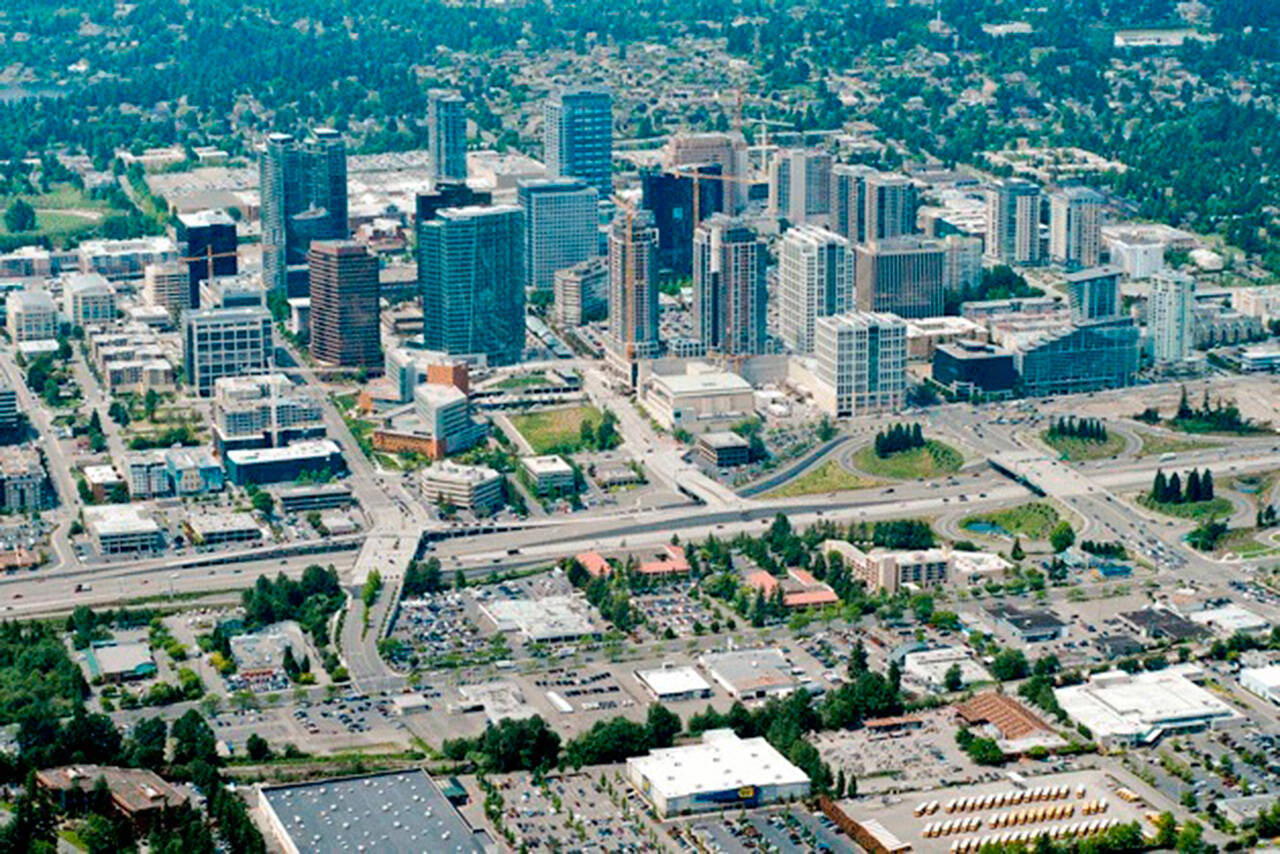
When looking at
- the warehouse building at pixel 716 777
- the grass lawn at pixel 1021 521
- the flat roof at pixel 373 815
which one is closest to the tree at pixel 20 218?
the grass lawn at pixel 1021 521

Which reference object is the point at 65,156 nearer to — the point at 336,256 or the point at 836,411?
the point at 336,256

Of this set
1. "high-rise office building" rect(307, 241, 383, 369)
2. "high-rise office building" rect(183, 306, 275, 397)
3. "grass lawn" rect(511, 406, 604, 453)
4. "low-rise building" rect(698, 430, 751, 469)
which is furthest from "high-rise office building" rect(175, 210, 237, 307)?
"low-rise building" rect(698, 430, 751, 469)

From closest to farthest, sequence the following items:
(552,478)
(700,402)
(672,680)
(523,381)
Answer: (672,680) < (552,478) < (700,402) < (523,381)

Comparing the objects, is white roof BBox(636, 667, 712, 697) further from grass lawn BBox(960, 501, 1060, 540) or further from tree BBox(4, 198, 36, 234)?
tree BBox(4, 198, 36, 234)

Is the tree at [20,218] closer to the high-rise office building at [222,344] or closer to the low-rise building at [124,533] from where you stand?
the high-rise office building at [222,344]

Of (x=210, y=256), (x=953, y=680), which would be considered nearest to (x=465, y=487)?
(x=953, y=680)

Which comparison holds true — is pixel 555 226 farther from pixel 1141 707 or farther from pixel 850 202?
pixel 1141 707

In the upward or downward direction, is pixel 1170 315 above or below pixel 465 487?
above
